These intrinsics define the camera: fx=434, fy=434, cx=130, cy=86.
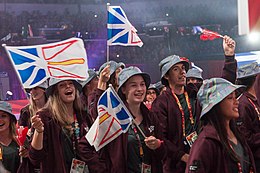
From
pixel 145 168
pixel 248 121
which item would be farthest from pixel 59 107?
pixel 248 121

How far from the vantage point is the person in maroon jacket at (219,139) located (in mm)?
2367

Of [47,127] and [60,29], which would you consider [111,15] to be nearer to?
[47,127]

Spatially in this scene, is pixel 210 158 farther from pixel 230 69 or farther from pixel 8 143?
pixel 8 143

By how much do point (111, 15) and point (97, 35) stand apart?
1211 cm

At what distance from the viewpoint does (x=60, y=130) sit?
10.9ft

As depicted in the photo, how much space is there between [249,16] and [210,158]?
1.13 metres

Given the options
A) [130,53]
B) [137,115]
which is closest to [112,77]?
[137,115]

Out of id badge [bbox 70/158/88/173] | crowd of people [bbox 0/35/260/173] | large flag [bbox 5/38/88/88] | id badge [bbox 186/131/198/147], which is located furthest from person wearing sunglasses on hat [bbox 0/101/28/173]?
id badge [bbox 186/131/198/147]

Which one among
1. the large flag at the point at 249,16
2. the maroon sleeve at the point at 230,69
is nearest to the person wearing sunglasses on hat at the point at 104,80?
the maroon sleeve at the point at 230,69

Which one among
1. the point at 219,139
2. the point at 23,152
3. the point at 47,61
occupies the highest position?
the point at 47,61

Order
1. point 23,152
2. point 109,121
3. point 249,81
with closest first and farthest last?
point 109,121 → point 23,152 → point 249,81

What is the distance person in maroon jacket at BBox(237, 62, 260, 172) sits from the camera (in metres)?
3.28

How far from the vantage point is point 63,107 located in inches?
135

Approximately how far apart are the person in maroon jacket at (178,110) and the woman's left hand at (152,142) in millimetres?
458
